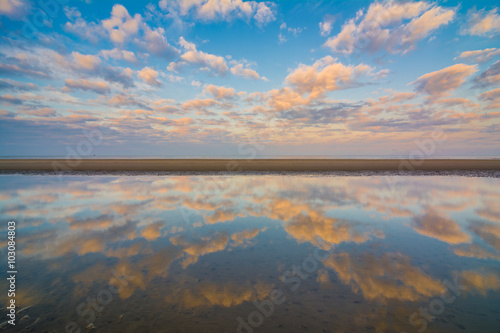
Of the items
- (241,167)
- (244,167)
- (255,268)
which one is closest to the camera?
(255,268)

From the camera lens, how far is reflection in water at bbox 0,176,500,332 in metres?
4.84

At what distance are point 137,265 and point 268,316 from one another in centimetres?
449

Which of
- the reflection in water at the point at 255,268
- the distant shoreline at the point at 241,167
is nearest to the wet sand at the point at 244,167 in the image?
the distant shoreline at the point at 241,167

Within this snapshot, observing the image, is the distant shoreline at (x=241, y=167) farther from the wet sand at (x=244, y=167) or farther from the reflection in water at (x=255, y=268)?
the reflection in water at (x=255, y=268)

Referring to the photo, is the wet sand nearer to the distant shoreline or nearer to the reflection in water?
the distant shoreline

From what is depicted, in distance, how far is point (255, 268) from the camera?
6918mm

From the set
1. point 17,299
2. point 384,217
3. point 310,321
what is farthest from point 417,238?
point 17,299

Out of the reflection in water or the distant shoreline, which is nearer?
the reflection in water

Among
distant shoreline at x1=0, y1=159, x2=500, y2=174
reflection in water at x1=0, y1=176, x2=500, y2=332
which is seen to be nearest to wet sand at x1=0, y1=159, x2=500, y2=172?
distant shoreline at x1=0, y1=159, x2=500, y2=174

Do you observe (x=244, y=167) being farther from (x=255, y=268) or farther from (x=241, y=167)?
(x=255, y=268)

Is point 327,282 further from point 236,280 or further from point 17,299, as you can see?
point 17,299

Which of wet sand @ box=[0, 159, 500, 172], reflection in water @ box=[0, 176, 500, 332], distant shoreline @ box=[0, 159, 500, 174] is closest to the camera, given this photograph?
reflection in water @ box=[0, 176, 500, 332]

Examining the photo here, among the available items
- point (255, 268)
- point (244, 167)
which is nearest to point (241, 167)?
point (244, 167)

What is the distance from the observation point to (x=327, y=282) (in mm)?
6145
